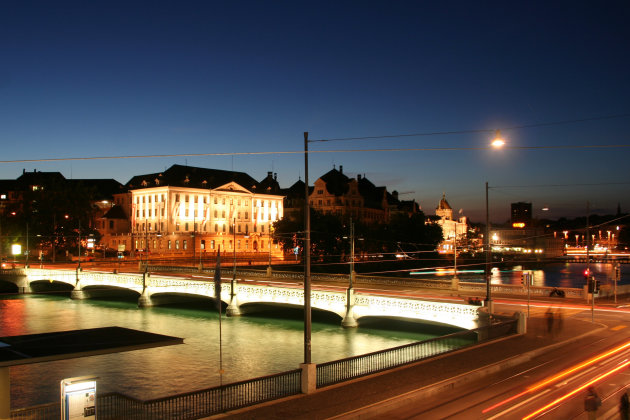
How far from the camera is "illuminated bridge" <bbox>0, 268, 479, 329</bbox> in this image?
3800 centimetres

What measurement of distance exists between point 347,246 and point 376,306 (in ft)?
196

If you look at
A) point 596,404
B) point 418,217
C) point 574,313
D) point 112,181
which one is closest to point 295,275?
point 574,313

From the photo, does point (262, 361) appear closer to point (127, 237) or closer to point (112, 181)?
point (127, 237)

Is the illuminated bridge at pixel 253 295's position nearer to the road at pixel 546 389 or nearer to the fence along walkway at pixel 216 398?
the road at pixel 546 389

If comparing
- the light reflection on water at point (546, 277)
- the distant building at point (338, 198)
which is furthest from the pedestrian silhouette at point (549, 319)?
the distant building at point (338, 198)

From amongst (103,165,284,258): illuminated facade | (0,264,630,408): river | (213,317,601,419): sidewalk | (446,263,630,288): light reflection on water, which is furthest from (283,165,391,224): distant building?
(213,317,601,419): sidewalk

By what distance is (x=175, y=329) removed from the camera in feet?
165

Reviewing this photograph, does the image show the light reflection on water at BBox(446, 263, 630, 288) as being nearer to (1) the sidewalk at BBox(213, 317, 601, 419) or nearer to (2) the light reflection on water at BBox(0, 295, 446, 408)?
(2) the light reflection on water at BBox(0, 295, 446, 408)

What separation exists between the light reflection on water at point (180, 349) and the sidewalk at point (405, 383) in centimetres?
1349

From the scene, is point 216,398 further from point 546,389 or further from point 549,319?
point 549,319

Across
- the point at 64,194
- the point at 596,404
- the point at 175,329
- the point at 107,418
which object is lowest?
the point at 175,329

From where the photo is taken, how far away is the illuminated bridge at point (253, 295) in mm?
38000

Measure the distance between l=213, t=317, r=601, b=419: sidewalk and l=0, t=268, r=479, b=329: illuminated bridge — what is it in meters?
9.38

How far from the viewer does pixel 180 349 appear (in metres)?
41.2
